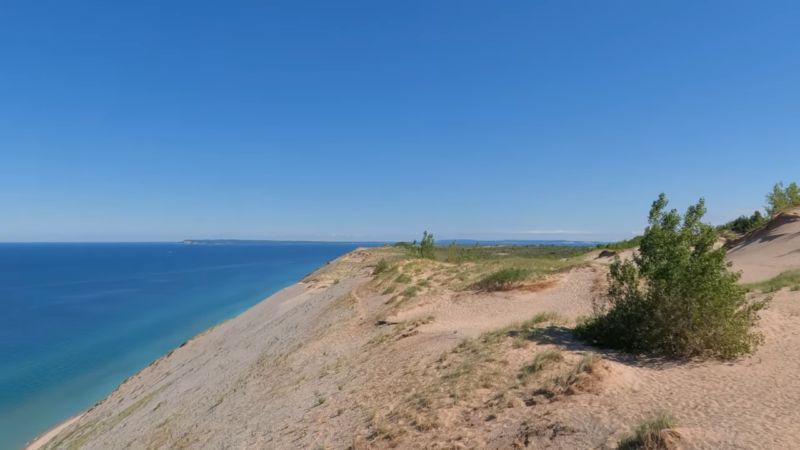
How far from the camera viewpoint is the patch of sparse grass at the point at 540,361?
8.55m

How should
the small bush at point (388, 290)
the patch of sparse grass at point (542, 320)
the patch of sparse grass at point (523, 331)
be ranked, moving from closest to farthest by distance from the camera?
the patch of sparse grass at point (523, 331)
the patch of sparse grass at point (542, 320)
the small bush at point (388, 290)

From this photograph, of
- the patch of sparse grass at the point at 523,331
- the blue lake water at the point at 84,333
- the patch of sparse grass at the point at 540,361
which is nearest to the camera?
the patch of sparse grass at the point at 540,361

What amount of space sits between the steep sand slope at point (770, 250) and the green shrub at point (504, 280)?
10389mm

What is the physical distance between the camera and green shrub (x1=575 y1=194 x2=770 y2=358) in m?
9.16

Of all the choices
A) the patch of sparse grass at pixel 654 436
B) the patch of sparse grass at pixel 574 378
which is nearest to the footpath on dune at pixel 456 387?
the patch of sparse grass at pixel 574 378

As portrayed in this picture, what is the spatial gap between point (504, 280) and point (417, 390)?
1139 cm

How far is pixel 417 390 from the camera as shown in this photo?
31.1 feet

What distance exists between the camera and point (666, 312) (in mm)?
9484

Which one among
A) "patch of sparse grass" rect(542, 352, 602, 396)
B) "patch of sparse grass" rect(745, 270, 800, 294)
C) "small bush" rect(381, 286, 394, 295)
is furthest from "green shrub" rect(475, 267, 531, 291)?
"patch of sparse grass" rect(542, 352, 602, 396)

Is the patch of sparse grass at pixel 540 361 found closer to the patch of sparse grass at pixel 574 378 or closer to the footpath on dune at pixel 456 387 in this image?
the footpath on dune at pixel 456 387

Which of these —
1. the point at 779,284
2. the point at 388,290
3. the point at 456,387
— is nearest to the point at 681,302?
the point at 456,387

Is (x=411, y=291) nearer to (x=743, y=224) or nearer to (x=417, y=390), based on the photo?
(x=417, y=390)

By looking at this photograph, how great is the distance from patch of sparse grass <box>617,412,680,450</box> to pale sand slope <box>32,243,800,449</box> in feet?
0.76

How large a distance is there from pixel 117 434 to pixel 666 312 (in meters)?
18.9
